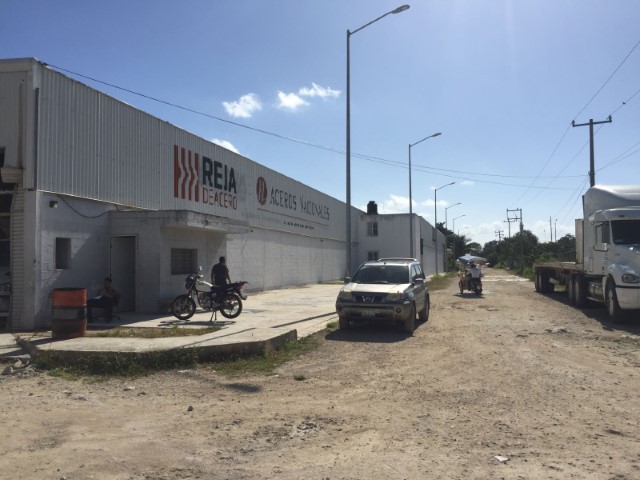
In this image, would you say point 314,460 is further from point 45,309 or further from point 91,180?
point 91,180

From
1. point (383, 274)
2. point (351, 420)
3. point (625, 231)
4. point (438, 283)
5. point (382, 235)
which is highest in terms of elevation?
point (382, 235)

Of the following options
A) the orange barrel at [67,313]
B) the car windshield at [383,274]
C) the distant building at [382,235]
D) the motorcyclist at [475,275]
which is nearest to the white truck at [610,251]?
the car windshield at [383,274]

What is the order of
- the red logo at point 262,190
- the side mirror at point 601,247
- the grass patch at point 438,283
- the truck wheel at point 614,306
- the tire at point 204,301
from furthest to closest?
Answer: the grass patch at point 438,283
the red logo at point 262,190
the tire at point 204,301
the side mirror at point 601,247
the truck wheel at point 614,306

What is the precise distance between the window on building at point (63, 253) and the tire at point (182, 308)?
9.47ft

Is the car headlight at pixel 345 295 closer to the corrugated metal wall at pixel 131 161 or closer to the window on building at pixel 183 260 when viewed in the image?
the window on building at pixel 183 260

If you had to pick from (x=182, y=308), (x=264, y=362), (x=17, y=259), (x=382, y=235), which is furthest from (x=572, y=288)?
(x=382, y=235)

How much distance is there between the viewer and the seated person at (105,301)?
1327 centimetres

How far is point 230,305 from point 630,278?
33.9 feet

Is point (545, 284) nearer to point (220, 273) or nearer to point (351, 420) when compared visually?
point (220, 273)

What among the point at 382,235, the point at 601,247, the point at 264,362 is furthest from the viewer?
the point at 382,235

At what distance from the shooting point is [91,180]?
14414mm

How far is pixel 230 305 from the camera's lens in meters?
14.3

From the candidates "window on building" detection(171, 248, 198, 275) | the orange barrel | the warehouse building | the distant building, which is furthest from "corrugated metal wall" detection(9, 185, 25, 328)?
the distant building

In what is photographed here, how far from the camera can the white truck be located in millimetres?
13430
